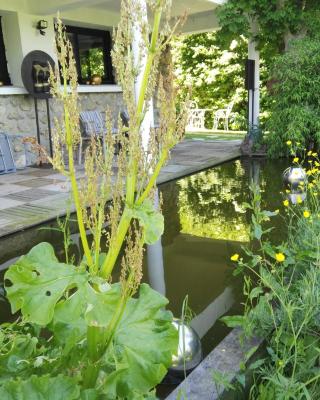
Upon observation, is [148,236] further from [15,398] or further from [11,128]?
[11,128]

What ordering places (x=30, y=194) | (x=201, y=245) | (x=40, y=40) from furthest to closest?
(x=40, y=40)
(x=30, y=194)
(x=201, y=245)

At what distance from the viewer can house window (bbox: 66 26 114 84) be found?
853 cm

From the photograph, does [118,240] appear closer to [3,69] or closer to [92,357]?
[92,357]

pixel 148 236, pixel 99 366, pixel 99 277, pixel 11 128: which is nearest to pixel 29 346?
pixel 99 366

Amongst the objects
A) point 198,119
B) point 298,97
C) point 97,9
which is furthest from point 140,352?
point 198,119

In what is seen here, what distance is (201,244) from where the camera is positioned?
348 centimetres

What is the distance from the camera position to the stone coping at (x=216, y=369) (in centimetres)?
146

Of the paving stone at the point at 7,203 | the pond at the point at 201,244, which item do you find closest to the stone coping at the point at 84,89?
the paving stone at the point at 7,203

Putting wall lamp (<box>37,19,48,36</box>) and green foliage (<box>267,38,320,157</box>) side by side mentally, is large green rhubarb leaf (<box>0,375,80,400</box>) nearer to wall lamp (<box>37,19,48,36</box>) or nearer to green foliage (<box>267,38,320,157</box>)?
green foliage (<box>267,38,320,157</box>)

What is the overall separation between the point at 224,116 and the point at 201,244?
10651 millimetres

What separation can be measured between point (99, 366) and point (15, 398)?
0.22 metres

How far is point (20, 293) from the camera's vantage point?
0.96m

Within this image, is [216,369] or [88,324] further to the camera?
[216,369]

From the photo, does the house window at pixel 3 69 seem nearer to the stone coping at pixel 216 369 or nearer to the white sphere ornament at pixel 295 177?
the white sphere ornament at pixel 295 177
